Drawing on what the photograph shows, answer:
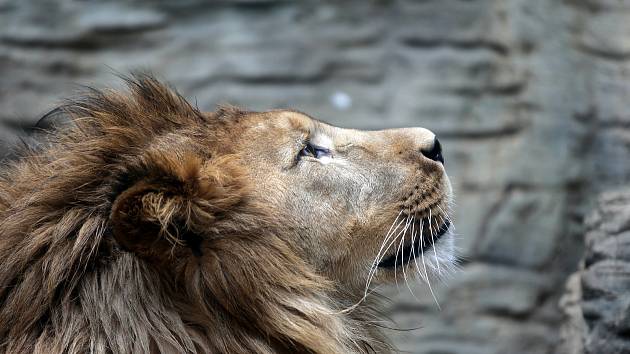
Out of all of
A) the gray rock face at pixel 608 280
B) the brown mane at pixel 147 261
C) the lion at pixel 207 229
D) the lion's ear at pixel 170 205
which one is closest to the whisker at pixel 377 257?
the lion at pixel 207 229

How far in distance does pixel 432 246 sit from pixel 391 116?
2244 millimetres

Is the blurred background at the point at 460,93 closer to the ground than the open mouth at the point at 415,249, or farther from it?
closer to the ground

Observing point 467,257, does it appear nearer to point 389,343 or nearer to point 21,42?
point 389,343

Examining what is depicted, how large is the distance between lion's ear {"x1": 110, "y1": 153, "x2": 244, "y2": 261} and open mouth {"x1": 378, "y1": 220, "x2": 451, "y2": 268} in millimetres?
489

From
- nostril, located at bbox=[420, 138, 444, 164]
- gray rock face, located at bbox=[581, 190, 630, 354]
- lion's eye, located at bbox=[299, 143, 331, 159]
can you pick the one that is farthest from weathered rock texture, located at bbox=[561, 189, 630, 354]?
lion's eye, located at bbox=[299, 143, 331, 159]

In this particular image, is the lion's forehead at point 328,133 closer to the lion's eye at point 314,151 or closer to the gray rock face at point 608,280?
the lion's eye at point 314,151

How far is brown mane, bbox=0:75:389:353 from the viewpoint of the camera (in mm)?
2021

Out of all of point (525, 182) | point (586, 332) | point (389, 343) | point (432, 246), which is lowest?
point (525, 182)

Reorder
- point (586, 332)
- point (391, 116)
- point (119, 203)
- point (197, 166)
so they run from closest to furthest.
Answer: point (119, 203)
point (197, 166)
point (586, 332)
point (391, 116)

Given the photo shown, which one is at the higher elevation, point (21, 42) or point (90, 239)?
point (90, 239)

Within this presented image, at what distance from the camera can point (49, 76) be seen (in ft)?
15.9

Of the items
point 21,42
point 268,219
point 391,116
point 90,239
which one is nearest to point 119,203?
point 90,239

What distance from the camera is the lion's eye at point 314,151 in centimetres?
243

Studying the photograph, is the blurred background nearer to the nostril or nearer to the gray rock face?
the gray rock face
